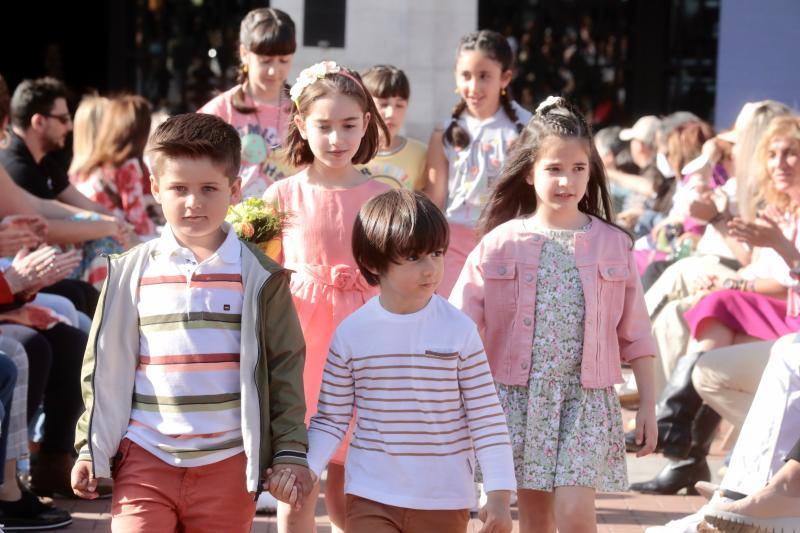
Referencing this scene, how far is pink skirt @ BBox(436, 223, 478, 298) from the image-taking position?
6.11 m

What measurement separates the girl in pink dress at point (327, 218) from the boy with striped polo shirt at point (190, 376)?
2.83 feet

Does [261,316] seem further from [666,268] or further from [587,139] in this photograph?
[666,268]

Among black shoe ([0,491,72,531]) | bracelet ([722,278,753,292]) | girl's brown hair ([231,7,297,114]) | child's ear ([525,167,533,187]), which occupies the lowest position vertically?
black shoe ([0,491,72,531])

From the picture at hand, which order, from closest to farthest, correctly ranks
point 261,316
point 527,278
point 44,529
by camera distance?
point 261,316 → point 527,278 → point 44,529

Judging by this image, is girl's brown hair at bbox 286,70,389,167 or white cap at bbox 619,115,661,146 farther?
white cap at bbox 619,115,661,146

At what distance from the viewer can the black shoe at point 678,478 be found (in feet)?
20.7

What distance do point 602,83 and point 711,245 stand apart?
5781 mm

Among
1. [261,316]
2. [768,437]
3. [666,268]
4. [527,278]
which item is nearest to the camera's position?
[261,316]

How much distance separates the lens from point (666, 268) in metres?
8.42

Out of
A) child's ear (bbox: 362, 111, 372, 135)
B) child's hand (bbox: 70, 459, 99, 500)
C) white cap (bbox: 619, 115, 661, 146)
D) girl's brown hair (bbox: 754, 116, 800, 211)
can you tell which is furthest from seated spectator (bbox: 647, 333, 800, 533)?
white cap (bbox: 619, 115, 661, 146)

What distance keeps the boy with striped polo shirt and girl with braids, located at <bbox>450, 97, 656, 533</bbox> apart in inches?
35.6

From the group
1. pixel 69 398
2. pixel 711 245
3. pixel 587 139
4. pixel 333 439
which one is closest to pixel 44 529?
pixel 69 398

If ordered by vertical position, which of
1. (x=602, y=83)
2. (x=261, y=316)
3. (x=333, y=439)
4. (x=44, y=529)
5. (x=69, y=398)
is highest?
(x=602, y=83)

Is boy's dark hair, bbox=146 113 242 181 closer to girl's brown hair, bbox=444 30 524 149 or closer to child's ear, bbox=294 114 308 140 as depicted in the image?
child's ear, bbox=294 114 308 140
